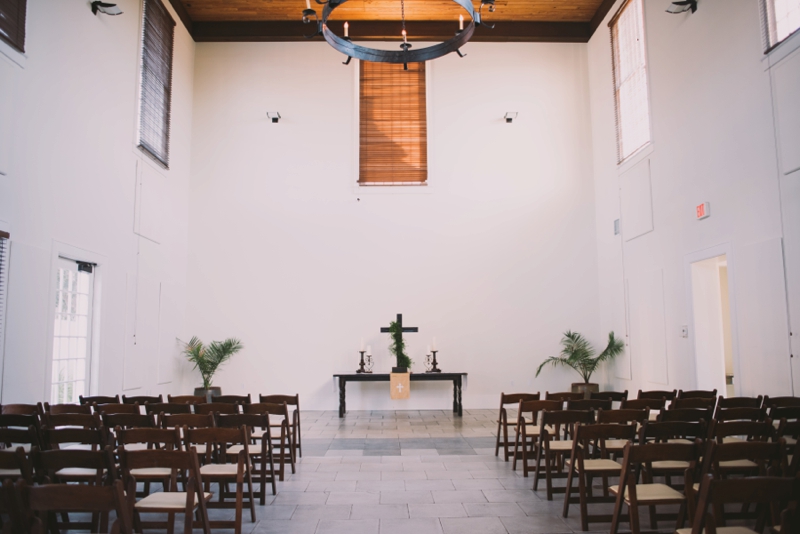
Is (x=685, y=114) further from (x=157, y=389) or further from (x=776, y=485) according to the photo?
(x=157, y=389)

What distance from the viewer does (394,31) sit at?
12156 mm

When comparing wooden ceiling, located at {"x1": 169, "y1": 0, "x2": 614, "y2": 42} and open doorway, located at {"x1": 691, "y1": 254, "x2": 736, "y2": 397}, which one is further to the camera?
wooden ceiling, located at {"x1": 169, "y1": 0, "x2": 614, "y2": 42}

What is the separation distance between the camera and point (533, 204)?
11.9 m

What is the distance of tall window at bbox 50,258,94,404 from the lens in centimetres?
752

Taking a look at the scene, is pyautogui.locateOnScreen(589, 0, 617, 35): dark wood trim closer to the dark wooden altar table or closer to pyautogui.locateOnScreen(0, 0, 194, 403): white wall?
the dark wooden altar table

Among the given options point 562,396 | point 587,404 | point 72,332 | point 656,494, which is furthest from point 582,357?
point 72,332

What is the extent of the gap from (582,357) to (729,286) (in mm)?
3841

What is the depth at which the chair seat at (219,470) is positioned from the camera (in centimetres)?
411

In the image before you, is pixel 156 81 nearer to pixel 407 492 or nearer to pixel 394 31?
pixel 394 31

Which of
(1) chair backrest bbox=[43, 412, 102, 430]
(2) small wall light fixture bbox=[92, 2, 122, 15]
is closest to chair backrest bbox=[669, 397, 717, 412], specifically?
(1) chair backrest bbox=[43, 412, 102, 430]

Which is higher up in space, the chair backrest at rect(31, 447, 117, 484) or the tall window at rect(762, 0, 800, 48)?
the tall window at rect(762, 0, 800, 48)

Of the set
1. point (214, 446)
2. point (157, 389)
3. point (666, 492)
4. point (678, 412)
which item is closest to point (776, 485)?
point (666, 492)

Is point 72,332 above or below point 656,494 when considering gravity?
above

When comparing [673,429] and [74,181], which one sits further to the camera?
[74,181]
